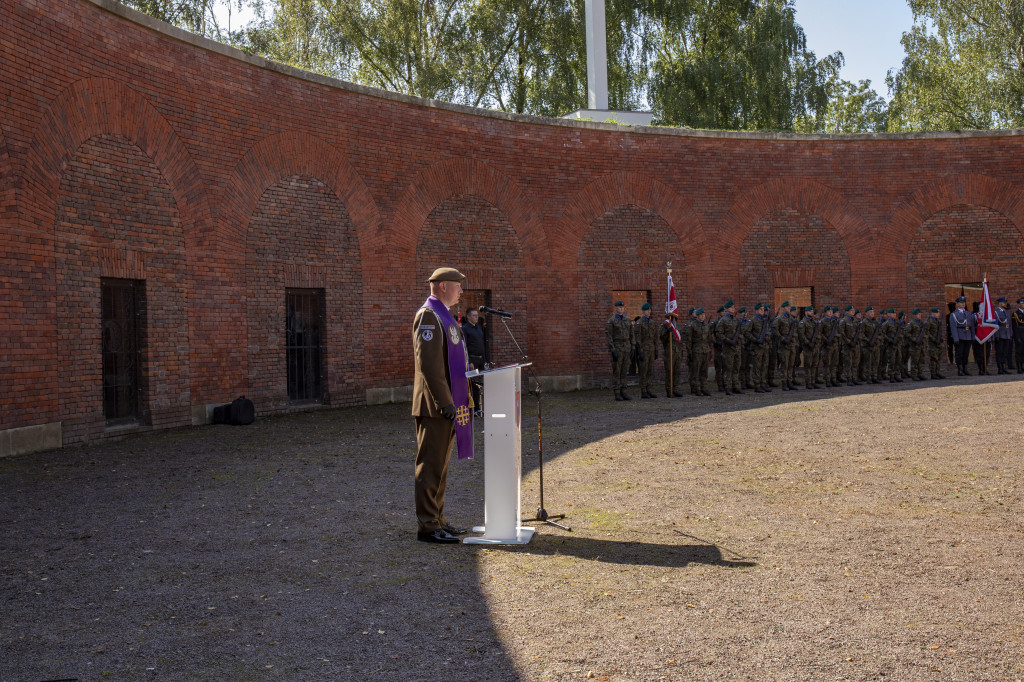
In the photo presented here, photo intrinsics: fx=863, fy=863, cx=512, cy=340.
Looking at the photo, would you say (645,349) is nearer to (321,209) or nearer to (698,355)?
(698,355)

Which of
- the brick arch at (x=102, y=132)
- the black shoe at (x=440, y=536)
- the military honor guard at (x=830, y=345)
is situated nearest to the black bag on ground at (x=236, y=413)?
the brick arch at (x=102, y=132)

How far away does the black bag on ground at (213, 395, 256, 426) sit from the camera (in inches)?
534

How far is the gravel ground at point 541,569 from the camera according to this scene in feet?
A: 13.0

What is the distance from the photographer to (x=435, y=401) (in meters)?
6.00

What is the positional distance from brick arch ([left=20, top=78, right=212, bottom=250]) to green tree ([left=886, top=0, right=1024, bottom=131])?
32410mm

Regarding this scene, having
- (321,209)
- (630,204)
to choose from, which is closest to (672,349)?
(630,204)

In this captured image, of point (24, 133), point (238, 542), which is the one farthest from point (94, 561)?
point (24, 133)

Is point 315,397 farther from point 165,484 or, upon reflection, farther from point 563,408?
point 165,484

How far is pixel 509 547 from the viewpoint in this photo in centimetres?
600

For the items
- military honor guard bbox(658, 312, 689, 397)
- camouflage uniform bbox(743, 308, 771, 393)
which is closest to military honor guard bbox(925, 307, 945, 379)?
camouflage uniform bbox(743, 308, 771, 393)

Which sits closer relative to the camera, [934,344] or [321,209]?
[321,209]

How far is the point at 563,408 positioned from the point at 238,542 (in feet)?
32.6

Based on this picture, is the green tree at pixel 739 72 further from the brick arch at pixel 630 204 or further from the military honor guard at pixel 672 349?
the military honor guard at pixel 672 349

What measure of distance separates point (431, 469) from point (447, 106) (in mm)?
13266
